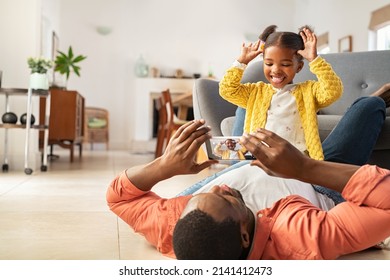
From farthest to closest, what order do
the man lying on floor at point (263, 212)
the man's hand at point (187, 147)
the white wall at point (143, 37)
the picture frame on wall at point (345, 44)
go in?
the white wall at point (143, 37) < the picture frame on wall at point (345, 44) < the man's hand at point (187, 147) < the man lying on floor at point (263, 212)

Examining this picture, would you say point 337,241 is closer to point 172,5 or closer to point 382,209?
point 382,209

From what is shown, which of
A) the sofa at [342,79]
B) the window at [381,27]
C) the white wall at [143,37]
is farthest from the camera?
the white wall at [143,37]

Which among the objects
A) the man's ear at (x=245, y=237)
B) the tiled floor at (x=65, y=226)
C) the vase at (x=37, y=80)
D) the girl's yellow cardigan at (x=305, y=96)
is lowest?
the tiled floor at (x=65, y=226)

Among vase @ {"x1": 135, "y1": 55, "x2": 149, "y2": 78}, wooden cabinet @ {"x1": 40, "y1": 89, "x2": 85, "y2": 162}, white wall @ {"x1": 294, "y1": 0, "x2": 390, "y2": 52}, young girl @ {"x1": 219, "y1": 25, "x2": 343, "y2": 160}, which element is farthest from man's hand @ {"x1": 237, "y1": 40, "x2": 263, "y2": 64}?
vase @ {"x1": 135, "y1": 55, "x2": 149, "y2": 78}

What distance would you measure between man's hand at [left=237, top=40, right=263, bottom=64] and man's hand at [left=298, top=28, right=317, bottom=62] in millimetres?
110

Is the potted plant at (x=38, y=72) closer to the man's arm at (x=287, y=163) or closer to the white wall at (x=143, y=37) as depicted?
the man's arm at (x=287, y=163)

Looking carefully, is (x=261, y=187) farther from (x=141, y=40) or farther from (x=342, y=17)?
(x=141, y=40)

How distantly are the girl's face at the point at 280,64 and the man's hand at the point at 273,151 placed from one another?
460mm

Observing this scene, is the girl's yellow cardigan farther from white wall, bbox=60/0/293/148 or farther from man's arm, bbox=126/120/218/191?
white wall, bbox=60/0/293/148

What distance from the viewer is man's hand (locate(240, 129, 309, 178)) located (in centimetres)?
86

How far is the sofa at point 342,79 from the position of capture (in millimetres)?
2256

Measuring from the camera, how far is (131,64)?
24.3 ft

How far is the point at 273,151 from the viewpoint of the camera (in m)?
0.86

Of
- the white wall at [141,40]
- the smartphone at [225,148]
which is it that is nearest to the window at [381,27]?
the white wall at [141,40]
